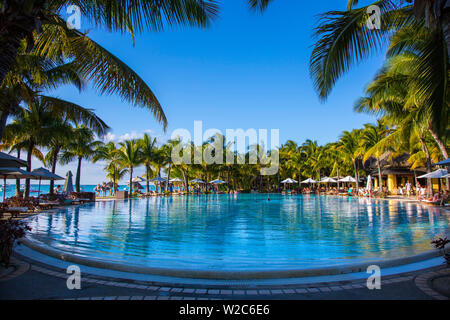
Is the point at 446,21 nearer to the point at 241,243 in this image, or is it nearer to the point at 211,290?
the point at 211,290

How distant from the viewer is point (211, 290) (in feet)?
11.1

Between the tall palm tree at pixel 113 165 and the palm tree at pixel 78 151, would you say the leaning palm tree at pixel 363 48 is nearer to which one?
the palm tree at pixel 78 151

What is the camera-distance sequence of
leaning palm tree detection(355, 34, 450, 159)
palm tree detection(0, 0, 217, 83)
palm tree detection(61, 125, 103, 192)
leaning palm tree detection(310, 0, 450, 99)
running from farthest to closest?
1. palm tree detection(61, 125, 103, 192)
2. leaning palm tree detection(355, 34, 450, 159)
3. leaning palm tree detection(310, 0, 450, 99)
4. palm tree detection(0, 0, 217, 83)

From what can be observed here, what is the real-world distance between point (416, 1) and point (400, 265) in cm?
394

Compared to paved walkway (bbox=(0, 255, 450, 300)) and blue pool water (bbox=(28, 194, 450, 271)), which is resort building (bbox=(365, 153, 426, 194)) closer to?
blue pool water (bbox=(28, 194, 450, 271))

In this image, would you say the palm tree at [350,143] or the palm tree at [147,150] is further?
the palm tree at [147,150]

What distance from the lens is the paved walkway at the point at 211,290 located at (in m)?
3.07

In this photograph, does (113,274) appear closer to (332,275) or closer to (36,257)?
(36,257)

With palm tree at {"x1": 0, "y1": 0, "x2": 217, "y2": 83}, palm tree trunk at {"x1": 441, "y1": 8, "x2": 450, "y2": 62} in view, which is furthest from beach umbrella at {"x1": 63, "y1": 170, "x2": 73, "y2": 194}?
palm tree trunk at {"x1": 441, "y1": 8, "x2": 450, "y2": 62}

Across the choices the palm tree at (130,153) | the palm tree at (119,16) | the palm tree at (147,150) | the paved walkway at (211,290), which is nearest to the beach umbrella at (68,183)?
the palm tree at (130,153)

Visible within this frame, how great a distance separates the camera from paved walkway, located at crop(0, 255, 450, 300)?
3.07 metres

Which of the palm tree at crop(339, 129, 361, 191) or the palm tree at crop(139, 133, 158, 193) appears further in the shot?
the palm tree at crop(139, 133, 158, 193)

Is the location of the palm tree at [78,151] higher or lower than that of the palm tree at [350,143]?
lower
